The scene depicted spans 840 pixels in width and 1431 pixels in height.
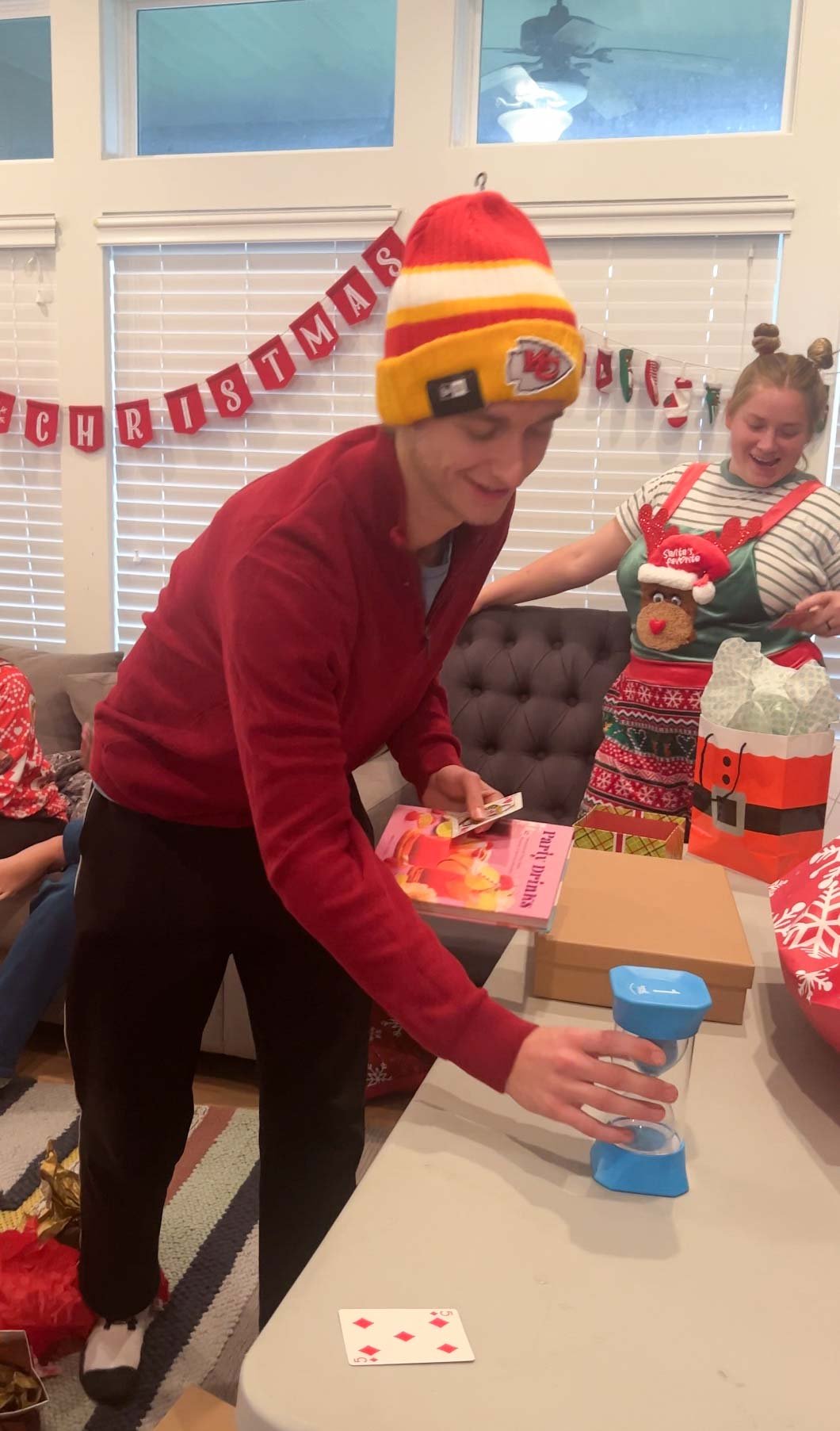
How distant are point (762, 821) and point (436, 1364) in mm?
A: 974

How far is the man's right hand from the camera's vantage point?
788mm

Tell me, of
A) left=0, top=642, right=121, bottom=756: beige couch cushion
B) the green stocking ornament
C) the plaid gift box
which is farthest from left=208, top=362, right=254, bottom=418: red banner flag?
the plaid gift box

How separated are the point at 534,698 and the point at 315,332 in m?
1.34

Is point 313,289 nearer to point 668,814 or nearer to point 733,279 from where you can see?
point 733,279

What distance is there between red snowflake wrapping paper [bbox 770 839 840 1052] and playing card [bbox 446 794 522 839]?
1.02 feet

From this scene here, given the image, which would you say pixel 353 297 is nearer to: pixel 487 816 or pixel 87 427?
pixel 87 427

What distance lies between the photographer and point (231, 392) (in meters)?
3.26

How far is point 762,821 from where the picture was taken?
1.45 m

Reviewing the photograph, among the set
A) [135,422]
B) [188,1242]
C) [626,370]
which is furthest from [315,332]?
[188,1242]

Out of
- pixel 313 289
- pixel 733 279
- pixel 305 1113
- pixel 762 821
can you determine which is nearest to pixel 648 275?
pixel 733 279

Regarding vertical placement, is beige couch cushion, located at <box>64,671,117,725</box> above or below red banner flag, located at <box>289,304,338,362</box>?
below

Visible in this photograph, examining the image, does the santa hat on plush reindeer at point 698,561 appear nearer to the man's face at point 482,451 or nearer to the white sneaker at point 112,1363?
the man's face at point 482,451

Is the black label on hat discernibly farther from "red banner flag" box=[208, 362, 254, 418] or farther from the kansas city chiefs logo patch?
"red banner flag" box=[208, 362, 254, 418]

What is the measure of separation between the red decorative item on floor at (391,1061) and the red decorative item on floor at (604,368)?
1830mm
